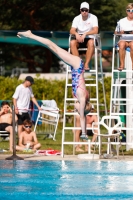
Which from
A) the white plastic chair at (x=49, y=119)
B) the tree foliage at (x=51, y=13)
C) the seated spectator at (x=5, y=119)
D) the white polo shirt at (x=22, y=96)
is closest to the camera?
the seated spectator at (x=5, y=119)

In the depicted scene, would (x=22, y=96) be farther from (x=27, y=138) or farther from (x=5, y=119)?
(x=27, y=138)

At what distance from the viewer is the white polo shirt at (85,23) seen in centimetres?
1475

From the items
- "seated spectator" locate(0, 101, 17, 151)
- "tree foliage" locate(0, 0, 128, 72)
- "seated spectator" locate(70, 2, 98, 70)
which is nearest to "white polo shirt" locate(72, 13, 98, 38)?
"seated spectator" locate(70, 2, 98, 70)

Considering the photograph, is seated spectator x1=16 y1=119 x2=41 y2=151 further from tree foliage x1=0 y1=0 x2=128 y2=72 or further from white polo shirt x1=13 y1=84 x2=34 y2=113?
tree foliage x1=0 y1=0 x2=128 y2=72

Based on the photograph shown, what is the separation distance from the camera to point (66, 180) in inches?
420

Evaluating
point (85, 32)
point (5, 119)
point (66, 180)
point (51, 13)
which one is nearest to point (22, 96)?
point (5, 119)

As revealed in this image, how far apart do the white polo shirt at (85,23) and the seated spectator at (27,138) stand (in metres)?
2.96

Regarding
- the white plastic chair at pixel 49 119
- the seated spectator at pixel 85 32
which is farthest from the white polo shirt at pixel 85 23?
the white plastic chair at pixel 49 119

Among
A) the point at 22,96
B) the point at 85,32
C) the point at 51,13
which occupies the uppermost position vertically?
the point at 51,13

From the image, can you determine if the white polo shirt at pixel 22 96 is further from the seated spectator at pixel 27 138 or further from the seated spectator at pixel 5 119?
the seated spectator at pixel 27 138

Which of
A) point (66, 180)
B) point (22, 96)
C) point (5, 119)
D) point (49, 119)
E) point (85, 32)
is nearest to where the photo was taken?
point (66, 180)

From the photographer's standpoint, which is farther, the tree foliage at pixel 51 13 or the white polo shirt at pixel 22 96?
the tree foliage at pixel 51 13

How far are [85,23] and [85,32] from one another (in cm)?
20

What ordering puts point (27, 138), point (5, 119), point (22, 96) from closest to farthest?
point (27, 138)
point (5, 119)
point (22, 96)
